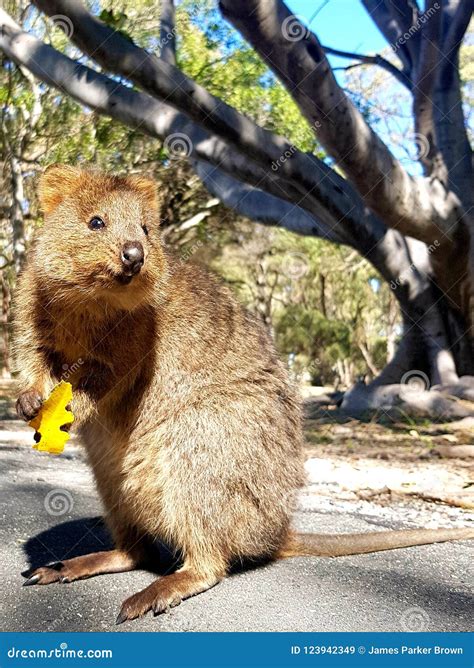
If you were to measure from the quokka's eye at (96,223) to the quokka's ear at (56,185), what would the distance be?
317 mm

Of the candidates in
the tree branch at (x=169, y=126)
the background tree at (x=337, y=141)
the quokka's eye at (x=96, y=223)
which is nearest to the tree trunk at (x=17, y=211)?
the background tree at (x=337, y=141)

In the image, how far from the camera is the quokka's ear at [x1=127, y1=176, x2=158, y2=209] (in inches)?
134

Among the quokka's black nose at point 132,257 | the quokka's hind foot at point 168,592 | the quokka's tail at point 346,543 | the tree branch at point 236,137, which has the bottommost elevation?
the quokka's tail at point 346,543

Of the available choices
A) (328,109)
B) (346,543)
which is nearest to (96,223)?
(346,543)

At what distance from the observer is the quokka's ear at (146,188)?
340 centimetres

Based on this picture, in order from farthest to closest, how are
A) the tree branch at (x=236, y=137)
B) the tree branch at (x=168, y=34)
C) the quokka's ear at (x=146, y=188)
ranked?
the tree branch at (x=168, y=34) → the tree branch at (x=236, y=137) → the quokka's ear at (x=146, y=188)

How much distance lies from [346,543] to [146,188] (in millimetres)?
2047

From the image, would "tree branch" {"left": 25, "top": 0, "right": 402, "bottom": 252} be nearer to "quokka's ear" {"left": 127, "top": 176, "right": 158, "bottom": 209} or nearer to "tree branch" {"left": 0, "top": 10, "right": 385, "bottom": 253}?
"tree branch" {"left": 0, "top": 10, "right": 385, "bottom": 253}

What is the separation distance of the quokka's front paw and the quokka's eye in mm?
795

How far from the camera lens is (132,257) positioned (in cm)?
282

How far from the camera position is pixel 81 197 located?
3.16 metres

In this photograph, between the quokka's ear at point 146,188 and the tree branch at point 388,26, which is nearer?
the quokka's ear at point 146,188

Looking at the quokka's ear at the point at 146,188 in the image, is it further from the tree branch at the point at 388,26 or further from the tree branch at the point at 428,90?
the tree branch at the point at 388,26

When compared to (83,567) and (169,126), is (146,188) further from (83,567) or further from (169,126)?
(169,126)
